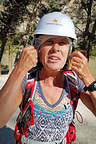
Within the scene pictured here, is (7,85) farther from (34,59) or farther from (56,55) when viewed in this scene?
(56,55)

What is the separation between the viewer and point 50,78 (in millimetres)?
2037

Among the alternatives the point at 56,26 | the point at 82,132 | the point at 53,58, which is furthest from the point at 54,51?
the point at 82,132

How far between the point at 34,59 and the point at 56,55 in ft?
0.81

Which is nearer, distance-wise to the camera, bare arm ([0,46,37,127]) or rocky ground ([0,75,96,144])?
bare arm ([0,46,37,127])

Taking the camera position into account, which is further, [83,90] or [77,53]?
[83,90]

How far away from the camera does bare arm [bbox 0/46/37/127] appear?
1.57 meters

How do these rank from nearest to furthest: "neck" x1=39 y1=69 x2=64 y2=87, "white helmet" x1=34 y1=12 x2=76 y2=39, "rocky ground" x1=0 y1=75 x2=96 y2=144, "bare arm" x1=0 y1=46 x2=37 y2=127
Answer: "bare arm" x1=0 y1=46 x2=37 y2=127 < "white helmet" x1=34 y1=12 x2=76 y2=39 < "neck" x1=39 y1=69 x2=64 y2=87 < "rocky ground" x1=0 y1=75 x2=96 y2=144

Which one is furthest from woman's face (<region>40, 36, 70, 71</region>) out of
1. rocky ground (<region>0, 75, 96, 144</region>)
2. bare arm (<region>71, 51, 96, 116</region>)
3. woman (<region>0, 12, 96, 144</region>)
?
rocky ground (<region>0, 75, 96, 144</region>)

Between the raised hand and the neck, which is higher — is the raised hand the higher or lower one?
the higher one

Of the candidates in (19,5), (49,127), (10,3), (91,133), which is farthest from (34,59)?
(10,3)

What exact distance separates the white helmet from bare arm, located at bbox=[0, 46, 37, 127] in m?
0.29

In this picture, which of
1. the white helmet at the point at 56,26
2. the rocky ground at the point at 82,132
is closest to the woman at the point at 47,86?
the white helmet at the point at 56,26

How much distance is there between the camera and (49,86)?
2008 millimetres

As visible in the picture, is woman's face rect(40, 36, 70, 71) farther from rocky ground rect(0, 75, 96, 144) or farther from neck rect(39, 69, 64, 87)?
rocky ground rect(0, 75, 96, 144)
